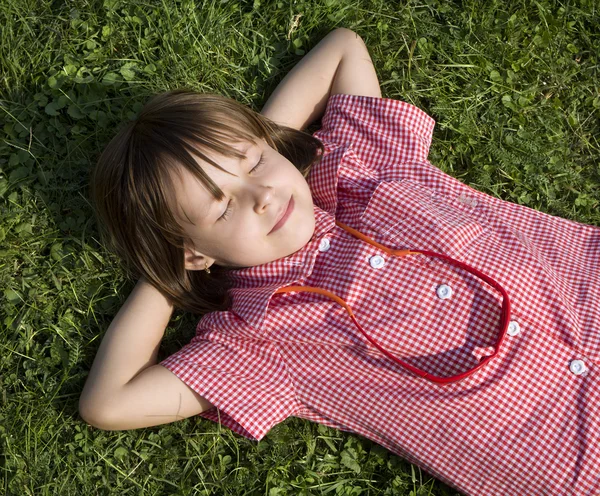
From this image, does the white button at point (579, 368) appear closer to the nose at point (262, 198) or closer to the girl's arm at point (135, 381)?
the nose at point (262, 198)

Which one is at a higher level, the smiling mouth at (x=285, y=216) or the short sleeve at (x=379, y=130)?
the short sleeve at (x=379, y=130)

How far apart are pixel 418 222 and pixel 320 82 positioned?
1088mm

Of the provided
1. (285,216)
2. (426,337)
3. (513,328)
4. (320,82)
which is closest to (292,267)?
(285,216)

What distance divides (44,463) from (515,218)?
2.62 metres

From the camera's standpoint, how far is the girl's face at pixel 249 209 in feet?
9.26

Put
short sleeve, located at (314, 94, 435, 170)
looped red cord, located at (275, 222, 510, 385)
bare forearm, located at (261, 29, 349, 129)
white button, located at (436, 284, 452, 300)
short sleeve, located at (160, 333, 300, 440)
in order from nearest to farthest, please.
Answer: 1. looped red cord, located at (275, 222, 510, 385)
2. white button, located at (436, 284, 452, 300)
3. short sleeve, located at (160, 333, 300, 440)
4. short sleeve, located at (314, 94, 435, 170)
5. bare forearm, located at (261, 29, 349, 129)

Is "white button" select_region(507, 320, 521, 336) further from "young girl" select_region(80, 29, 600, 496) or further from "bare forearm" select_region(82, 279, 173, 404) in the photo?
"bare forearm" select_region(82, 279, 173, 404)

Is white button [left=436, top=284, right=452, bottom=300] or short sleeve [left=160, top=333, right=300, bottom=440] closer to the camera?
white button [left=436, top=284, right=452, bottom=300]

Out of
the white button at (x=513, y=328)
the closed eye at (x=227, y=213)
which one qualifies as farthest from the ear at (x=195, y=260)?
the white button at (x=513, y=328)

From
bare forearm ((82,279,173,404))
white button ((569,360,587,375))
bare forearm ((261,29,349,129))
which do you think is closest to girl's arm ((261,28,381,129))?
bare forearm ((261,29,349,129))

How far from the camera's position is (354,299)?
118 inches

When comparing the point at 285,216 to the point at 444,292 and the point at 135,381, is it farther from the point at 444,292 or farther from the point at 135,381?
the point at 135,381

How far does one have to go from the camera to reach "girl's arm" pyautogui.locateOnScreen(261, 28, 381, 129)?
3604 mm

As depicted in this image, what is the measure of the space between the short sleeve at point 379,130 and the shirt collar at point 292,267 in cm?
12
